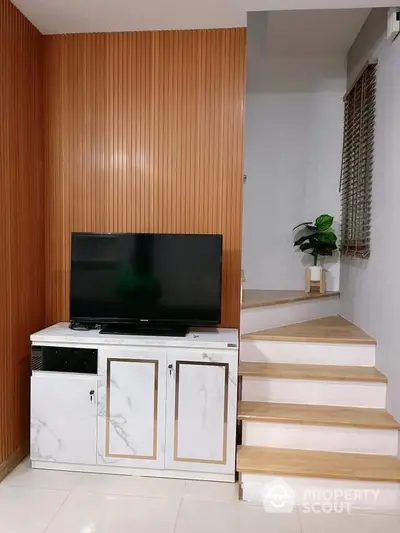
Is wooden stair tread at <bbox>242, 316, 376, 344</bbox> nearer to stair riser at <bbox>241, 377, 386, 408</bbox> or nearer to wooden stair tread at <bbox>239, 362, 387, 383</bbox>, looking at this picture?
wooden stair tread at <bbox>239, 362, 387, 383</bbox>

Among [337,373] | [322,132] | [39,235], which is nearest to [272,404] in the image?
[337,373]

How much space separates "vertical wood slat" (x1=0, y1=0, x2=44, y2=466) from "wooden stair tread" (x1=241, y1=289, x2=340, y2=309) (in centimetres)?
151

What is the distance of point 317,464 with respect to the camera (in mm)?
2488

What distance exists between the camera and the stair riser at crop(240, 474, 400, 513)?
239 centimetres

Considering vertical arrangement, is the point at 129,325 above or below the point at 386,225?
below

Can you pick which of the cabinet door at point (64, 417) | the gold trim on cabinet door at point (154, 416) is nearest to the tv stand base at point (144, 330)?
the gold trim on cabinet door at point (154, 416)

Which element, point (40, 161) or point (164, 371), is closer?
point (164, 371)

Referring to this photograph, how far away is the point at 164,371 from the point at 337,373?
1.15 meters

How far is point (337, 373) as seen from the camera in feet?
9.54

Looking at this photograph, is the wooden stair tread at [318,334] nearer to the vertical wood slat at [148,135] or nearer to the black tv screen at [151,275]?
the vertical wood slat at [148,135]

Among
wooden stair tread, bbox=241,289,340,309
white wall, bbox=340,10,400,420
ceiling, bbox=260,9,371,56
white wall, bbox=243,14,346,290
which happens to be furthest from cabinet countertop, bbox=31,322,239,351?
ceiling, bbox=260,9,371,56

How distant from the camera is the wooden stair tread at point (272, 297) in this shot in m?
3.38

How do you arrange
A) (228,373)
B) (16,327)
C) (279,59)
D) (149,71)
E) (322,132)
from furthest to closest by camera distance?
(322,132)
(279,59)
(149,71)
(16,327)
(228,373)

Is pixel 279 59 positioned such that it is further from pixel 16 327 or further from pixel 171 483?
pixel 171 483
